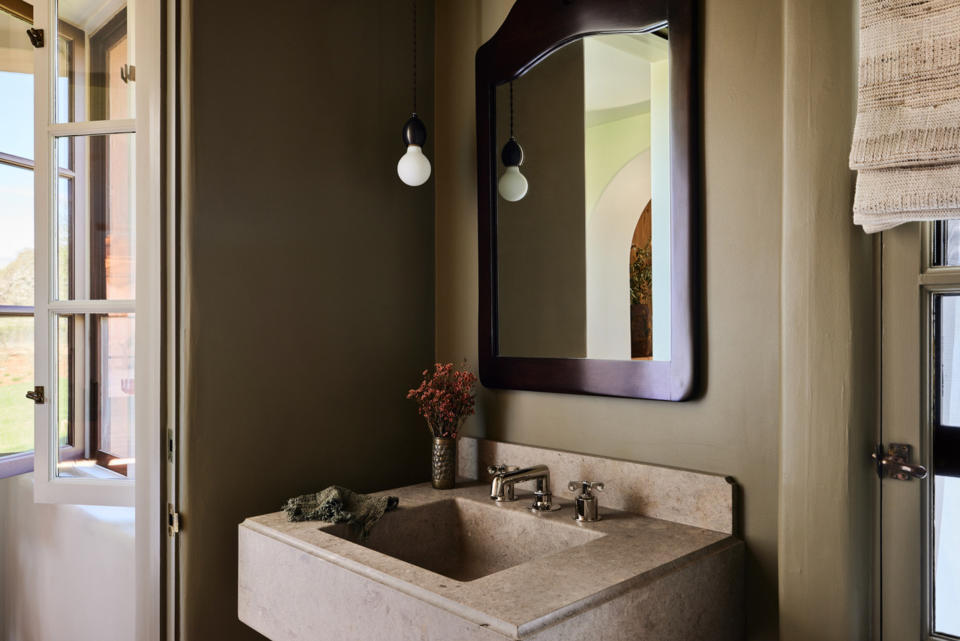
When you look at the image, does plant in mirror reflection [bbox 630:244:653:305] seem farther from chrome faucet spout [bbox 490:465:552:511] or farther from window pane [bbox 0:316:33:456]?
window pane [bbox 0:316:33:456]

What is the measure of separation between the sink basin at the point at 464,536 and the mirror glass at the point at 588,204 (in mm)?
403

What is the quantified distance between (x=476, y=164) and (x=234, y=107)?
638 mm

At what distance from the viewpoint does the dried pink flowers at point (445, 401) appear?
1.66 metres

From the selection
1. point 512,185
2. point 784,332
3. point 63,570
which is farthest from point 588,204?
point 63,570

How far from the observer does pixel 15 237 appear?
8.17ft

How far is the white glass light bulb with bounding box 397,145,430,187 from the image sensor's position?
1686 mm

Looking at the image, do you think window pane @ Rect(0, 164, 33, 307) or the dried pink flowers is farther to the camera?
window pane @ Rect(0, 164, 33, 307)

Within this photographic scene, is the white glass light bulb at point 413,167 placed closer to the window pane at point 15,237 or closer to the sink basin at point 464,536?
the sink basin at point 464,536

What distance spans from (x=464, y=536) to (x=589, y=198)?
33.2 inches

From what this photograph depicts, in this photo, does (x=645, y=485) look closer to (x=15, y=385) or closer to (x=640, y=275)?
(x=640, y=275)

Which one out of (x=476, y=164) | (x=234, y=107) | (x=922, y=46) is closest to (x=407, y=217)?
(x=476, y=164)

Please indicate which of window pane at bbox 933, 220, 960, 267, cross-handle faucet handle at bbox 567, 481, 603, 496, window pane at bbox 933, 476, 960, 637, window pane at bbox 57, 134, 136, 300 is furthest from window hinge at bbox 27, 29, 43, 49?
window pane at bbox 933, 476, 960, 637

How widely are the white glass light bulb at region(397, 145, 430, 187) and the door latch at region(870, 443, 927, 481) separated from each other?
46.0 inches

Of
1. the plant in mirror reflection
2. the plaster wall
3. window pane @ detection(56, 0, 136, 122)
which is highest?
window pane @ detection(56, 0, 136, 122)
